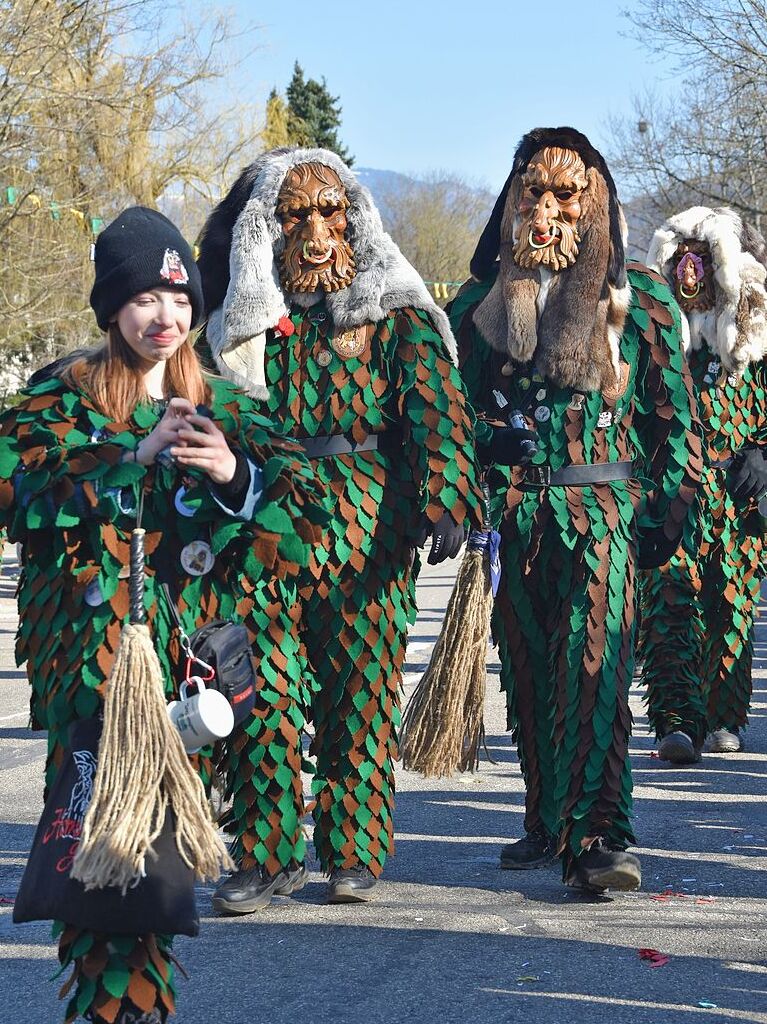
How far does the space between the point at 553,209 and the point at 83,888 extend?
3.07 meters

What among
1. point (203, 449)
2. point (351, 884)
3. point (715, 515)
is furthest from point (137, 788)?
point (715, 515)

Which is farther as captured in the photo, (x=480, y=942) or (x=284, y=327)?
(x=284, y=327)

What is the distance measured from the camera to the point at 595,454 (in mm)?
5523

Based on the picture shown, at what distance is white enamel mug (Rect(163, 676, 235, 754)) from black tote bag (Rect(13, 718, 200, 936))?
0.15 metres

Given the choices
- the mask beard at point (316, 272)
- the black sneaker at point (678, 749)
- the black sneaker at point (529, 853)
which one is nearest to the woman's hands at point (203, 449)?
the mask beard at point (316, 272)

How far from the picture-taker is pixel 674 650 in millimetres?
7688

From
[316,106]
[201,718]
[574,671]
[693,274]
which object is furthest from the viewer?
[316,106]

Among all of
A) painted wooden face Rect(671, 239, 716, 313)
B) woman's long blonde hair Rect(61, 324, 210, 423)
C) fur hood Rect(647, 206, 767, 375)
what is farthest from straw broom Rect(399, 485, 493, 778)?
painted wooden face Rect(671, 239, 716, 313)

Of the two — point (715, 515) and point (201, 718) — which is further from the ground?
point (715, 515)

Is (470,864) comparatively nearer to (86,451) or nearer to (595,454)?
(595,454)

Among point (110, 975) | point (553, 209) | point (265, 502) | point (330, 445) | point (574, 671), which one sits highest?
point (553, 209)

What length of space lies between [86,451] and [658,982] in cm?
205

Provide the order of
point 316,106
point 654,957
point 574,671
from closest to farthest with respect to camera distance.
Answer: point 654,957, point 574,671, point 316,106

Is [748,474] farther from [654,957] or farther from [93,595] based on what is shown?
[93,595]
